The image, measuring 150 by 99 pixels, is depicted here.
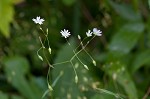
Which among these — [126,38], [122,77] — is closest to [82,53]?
[126,38]

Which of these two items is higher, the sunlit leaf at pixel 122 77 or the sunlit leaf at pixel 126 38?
the sunlit leaf at pixel 126 38

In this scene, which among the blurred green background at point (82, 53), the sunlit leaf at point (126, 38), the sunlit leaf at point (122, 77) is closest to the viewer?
the sunlit leaf at point (122, 77)

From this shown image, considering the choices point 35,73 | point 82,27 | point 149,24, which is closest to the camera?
point 149,24

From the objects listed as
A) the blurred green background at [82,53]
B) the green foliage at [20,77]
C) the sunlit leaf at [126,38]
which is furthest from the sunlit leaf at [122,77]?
the green foliage at [20,77]

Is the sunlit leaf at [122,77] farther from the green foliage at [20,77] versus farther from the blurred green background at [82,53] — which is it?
the green foliage at [20,77]

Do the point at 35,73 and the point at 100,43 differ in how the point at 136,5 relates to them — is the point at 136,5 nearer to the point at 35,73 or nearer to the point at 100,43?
the point at 100,43

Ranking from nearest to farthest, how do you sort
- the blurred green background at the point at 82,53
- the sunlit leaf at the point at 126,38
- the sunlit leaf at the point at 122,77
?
the sunlit leaf at the point at 122,77
the blurred green background at the point at 82,53
the sunlit leaf at the point at 126,38

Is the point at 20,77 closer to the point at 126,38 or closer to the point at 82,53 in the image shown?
the point at 82,53

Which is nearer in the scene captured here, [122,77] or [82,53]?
[122,77]

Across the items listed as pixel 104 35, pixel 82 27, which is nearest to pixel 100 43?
pixel 104 35
